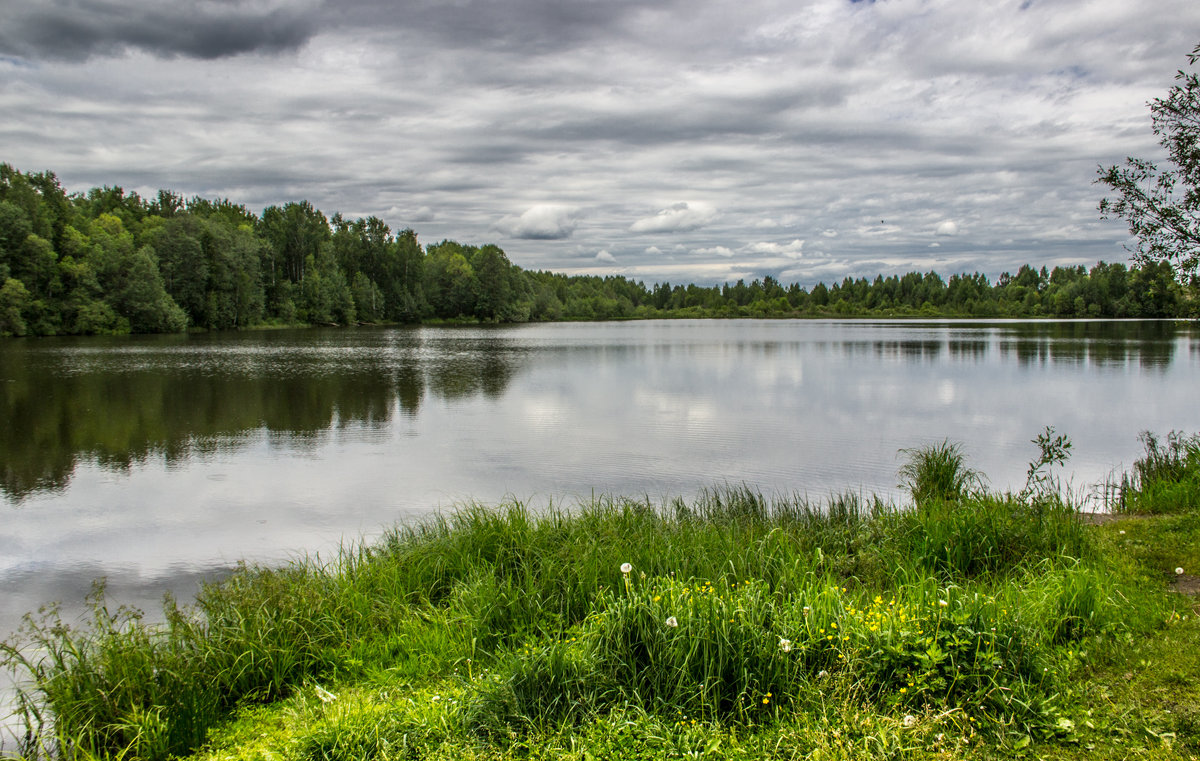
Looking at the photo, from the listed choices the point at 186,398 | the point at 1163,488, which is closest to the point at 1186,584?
the point at 1163,488

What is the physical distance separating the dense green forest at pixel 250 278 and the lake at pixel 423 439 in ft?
95.2

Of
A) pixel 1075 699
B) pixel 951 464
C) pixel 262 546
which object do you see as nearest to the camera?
pixel 1075 699

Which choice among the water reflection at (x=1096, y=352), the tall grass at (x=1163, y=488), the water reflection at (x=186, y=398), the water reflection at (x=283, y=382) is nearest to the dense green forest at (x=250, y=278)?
the water reflection at (x=1096, y=352)

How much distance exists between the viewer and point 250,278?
8869cm

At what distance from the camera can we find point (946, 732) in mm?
4082

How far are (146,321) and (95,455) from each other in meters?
68.8

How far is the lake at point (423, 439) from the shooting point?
35.2ft

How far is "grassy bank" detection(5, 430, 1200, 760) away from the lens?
4.13m

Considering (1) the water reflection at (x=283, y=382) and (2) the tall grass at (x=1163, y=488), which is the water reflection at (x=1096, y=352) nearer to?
(1) the water reflection at (x=283, y=382)

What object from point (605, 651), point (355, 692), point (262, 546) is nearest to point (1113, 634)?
point (605, 651)

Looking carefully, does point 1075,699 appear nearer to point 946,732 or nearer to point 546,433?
point 946,732

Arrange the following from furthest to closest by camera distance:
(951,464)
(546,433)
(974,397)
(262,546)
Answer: (974,397)
(546,433)
(951,464)
(262,546)

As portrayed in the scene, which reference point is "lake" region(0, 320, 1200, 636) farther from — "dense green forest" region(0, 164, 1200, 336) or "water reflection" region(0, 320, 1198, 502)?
"dense green forest" region(0, 164, 1200, 336)

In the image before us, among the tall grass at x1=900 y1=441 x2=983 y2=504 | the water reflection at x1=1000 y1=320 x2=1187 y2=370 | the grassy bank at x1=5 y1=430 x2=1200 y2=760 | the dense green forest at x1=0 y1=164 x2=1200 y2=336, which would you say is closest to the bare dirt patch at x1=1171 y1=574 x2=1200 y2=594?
the grassy bank at x1=5 y1=430 x2=1200 y2=760
